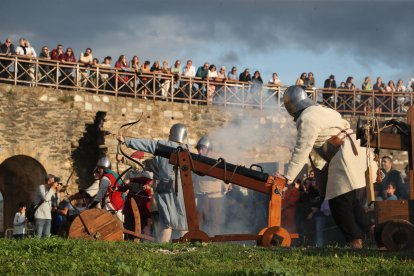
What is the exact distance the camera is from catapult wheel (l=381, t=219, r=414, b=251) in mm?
8542

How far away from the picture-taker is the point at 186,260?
26.6 feet

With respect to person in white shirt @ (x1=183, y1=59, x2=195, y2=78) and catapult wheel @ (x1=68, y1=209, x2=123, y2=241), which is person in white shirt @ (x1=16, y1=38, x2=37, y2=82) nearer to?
person in white shirt @ (x1=183, y1=59, x2=195, y2=78)

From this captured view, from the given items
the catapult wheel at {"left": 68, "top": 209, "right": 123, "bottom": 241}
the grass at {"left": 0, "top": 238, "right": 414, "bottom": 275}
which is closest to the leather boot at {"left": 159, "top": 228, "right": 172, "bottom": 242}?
the catapult wheel at {"left": 68, "top": 209, "right": 123, "bottom": 241}

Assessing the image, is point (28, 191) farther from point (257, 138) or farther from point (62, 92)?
point (257, 138)

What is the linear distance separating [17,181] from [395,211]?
57.2ft

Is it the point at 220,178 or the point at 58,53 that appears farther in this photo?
the point at 58,53

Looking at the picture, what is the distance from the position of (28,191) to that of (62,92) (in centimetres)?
319

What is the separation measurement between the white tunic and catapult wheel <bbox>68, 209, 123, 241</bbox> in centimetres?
231

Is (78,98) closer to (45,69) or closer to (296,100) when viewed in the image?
(45,69)

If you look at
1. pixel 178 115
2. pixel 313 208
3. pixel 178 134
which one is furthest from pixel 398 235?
→ pixel 178 115

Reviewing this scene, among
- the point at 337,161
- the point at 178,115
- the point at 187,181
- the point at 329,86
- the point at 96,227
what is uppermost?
the point at 329,86

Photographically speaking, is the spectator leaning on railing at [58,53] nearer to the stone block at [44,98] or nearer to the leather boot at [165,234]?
the stone block at [44,98]

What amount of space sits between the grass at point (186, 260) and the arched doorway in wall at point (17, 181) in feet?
44.6

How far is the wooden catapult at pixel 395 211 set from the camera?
8.59 metres
